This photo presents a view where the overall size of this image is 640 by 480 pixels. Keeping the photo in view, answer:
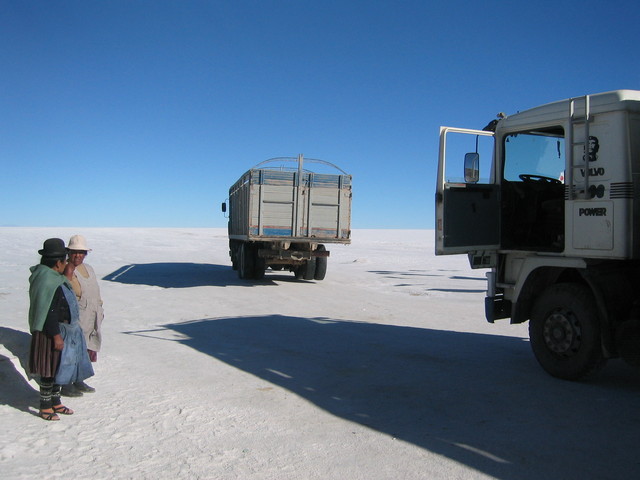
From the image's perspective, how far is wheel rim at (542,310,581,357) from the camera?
5938mm

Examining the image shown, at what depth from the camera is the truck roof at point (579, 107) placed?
5559mm

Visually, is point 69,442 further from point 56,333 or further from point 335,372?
point 335,372

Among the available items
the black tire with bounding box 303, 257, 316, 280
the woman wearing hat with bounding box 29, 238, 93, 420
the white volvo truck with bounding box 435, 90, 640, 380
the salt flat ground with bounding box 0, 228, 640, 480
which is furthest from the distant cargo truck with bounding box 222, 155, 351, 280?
the woman wearing hat with bounding box 29, 238, 93, 420

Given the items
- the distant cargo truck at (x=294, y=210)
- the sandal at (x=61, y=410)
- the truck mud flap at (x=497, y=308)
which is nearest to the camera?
the sandal at (x=61, y=410)

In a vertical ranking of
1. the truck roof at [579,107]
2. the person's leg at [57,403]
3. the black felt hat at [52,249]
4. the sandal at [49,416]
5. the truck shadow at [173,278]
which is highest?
the truck roof at [579,107]

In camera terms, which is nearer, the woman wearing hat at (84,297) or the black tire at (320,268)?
the woman wearing hat at (84,297)

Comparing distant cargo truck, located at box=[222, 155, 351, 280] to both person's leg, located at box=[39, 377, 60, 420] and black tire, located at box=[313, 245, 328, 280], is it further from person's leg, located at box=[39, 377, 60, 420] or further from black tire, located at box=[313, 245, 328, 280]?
person's leg, located at box=[39, 377, 60, 420]

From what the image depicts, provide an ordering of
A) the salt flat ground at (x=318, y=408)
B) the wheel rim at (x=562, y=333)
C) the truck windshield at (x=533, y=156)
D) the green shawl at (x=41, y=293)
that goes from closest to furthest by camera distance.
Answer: the salt flat ground at (x=318, y=408) < the green shawl at (x=41, y=293) < the wheel rim at (x=562, y=333) < the truck windshield at (x=533, y=156)

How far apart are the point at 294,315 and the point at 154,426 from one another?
Result: 634 centimetres

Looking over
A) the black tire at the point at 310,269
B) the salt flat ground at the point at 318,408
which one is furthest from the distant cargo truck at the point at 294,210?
the salt flat ground at the point at 318,408

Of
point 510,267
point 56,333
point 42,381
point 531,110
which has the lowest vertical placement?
point 42,381

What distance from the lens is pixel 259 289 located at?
14953 mm

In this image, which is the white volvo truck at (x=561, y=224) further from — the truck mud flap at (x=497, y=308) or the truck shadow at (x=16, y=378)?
the truck shadow at (x=16, y=378)

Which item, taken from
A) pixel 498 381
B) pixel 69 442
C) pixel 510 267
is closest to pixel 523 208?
pixel 510 267
